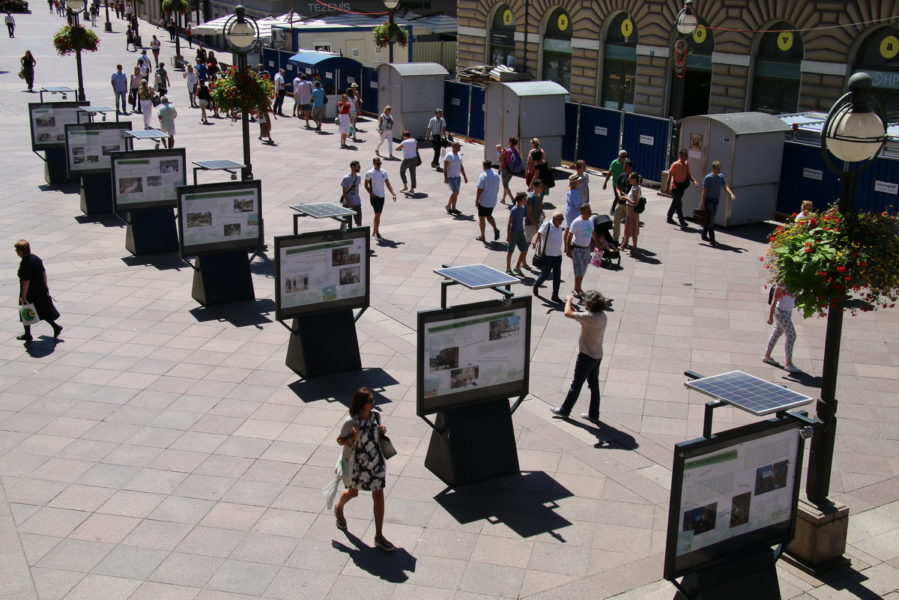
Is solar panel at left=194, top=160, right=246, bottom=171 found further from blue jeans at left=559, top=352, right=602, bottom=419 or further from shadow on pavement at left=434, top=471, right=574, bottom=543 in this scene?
shadow on pavement at left=434, top=471, right=574, bottom=543

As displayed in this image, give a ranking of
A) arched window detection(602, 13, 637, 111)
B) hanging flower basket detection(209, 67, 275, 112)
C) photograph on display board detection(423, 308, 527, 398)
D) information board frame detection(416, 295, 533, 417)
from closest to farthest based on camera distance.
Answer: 1. information board frame detection(416, 295, 533, 417)
2. photograph on display board detection(423, 308, 527, 398)
3. hanging flower basket detection(209, 67, 275, 112)
4. arched window detection(602, 13, 637, 111)

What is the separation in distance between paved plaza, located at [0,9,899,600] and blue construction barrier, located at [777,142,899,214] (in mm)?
2907

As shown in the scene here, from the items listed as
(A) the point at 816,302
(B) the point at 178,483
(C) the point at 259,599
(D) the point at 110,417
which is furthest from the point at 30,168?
(A) the point at 816,302

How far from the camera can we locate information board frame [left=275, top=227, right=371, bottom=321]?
12.2m

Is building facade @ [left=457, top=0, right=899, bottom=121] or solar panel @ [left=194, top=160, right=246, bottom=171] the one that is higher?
building facade @ [left=457, top=0, right=899, bottom=121]

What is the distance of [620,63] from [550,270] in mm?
23689

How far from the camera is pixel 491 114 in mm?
26344

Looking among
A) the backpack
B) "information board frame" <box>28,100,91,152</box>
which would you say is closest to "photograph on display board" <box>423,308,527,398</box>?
the backpack

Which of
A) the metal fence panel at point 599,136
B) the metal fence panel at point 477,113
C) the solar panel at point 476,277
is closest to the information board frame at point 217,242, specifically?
the solar panel at point 476,277

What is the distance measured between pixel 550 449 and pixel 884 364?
5691 mm

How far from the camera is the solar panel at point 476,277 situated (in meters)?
9.68

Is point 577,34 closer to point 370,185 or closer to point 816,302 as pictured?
point 370,185

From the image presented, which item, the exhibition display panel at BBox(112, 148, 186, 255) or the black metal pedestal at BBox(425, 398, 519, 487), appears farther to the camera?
the exhibition display panel at BBox(112, 148, 186, 255)

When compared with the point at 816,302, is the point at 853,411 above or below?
below
